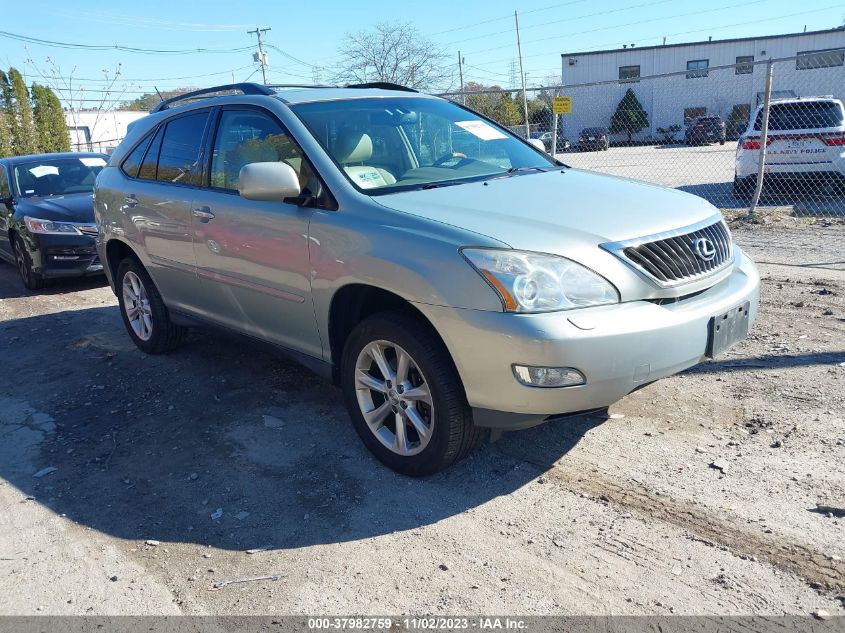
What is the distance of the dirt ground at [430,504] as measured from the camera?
2.73m

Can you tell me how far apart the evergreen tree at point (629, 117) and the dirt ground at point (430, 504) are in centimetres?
3483

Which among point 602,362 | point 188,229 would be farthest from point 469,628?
point 188,229

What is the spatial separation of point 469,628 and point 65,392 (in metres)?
3.81

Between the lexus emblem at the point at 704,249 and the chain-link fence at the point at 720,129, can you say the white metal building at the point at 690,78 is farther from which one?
the lexus emblem at the point at 704,249

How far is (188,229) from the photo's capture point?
469 cm

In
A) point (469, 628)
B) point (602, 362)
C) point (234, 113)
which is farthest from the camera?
point (234, 113)

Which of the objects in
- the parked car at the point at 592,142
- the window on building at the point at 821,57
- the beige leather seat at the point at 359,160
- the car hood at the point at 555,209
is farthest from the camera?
the parked car at the point at 592,142

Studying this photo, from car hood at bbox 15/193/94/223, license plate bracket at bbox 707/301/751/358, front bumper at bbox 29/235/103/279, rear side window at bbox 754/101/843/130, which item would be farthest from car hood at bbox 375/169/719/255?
rear side window at bbox 754/101/843/130

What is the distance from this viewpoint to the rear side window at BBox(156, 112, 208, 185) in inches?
187

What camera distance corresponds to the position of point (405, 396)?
3436 millimetres

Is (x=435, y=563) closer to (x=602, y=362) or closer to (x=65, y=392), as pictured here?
(x=602, y=362)

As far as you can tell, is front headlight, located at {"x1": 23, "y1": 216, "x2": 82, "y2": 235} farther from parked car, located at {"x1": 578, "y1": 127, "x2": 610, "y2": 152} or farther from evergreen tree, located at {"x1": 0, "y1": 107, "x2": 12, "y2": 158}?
parked car, located at {"x1": 578, "y1": 127, "x2": 610, "y2": 152}

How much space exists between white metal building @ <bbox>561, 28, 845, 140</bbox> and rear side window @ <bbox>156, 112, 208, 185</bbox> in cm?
3283

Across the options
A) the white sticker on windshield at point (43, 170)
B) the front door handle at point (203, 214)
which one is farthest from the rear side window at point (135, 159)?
the white sticker on windshield at point (43, 170)
